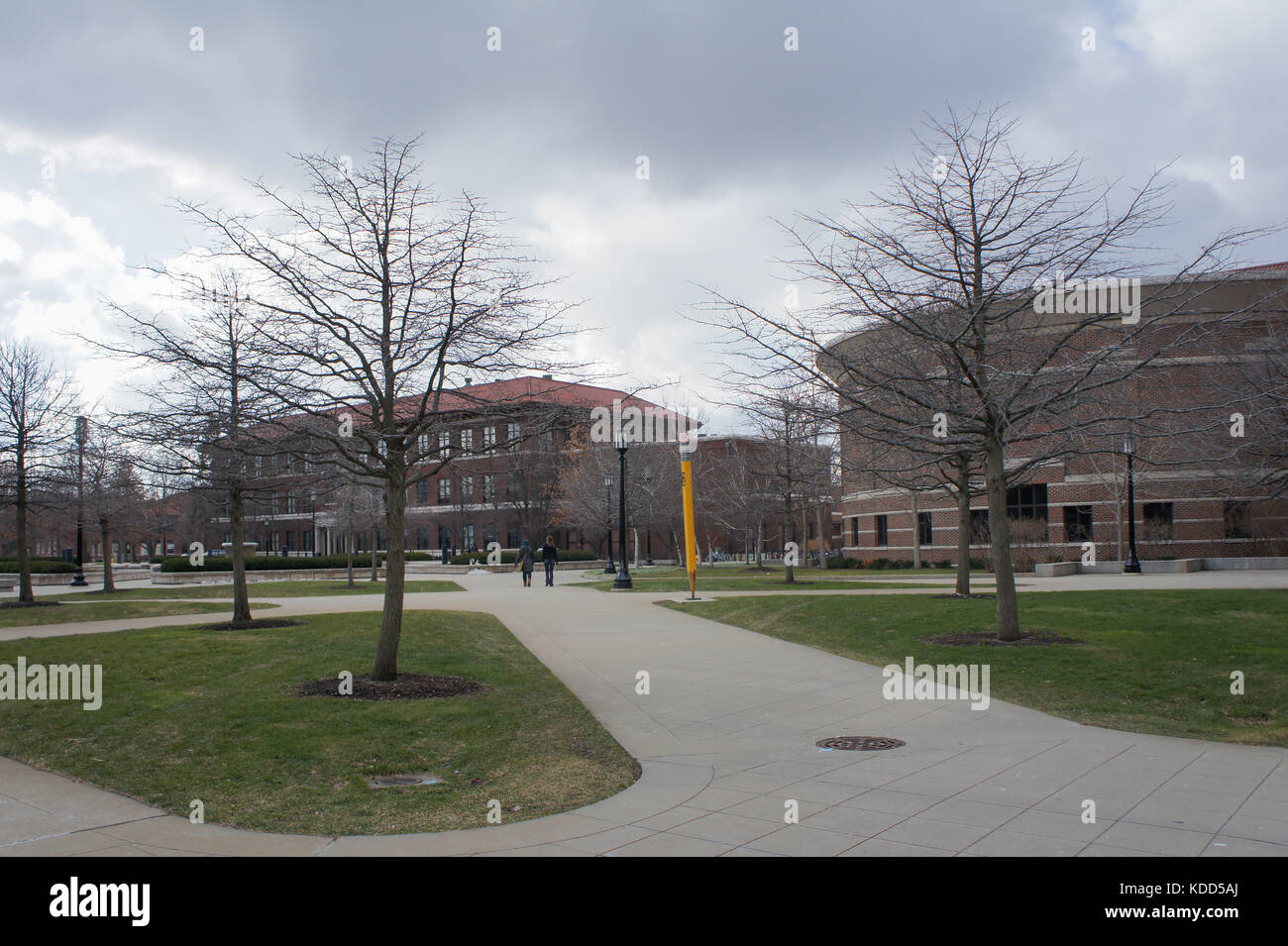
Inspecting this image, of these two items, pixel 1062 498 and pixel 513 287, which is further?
pixel 1062 498

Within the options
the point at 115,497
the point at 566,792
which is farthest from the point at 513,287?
the point at 115,497

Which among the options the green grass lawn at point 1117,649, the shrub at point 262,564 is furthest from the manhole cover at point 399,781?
the shrub at point 262,564

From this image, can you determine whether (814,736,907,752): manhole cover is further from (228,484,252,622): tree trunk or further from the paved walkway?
(228,484,252,622): tree trunk

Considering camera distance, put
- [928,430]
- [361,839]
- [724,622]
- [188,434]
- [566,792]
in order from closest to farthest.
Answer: [361,839]
[566,792]
[188,434]
[928,430]
[724,622]

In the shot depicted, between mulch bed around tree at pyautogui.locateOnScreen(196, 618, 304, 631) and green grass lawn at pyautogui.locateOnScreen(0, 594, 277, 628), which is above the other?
mulch bed around tree at pyautogui.locateOnScreen(196, 618, 304, 631)

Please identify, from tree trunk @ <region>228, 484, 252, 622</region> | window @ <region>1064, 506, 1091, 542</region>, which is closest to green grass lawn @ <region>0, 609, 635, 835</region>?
tree trunk @ <region>228, 484, 252, 622</region>

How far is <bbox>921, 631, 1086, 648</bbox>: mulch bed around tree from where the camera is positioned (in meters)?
12.7

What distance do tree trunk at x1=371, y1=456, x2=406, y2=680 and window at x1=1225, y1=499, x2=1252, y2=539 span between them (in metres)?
39.7

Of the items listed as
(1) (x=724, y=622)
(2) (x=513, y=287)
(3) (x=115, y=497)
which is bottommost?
(1) (x=724, y=622)

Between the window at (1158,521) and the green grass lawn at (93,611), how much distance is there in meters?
36.1

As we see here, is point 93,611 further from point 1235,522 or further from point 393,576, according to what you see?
point 1235,522

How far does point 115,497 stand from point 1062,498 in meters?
38.7
